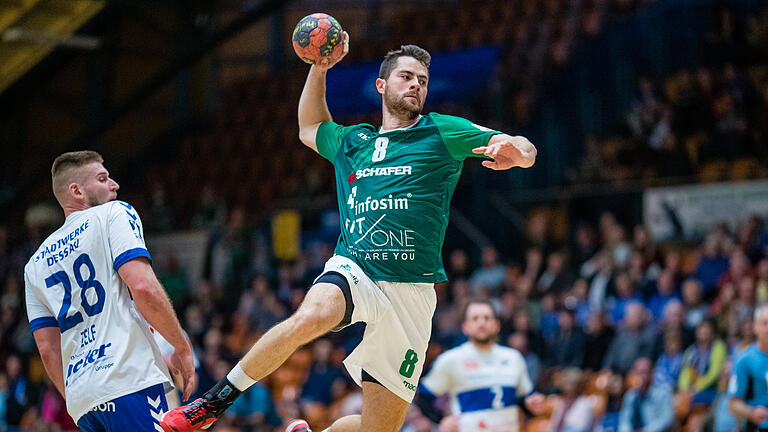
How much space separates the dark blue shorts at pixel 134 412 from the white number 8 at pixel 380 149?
6.26ft

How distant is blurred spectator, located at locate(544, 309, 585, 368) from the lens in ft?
43.5

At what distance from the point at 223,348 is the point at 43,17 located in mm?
6789

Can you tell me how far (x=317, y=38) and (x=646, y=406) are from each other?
7379mm

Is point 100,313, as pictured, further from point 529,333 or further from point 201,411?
point 529,333

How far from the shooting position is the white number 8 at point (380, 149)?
20.1ft

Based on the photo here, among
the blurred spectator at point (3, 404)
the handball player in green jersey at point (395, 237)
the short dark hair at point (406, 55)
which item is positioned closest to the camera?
the handball player in green jersey at point (395, 237)

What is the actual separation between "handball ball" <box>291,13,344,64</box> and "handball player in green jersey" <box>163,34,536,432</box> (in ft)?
1.30

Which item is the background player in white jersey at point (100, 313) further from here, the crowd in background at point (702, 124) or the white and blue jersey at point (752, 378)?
the crowd in background at point (702, 124)

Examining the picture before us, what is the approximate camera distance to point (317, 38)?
6191 millimetres

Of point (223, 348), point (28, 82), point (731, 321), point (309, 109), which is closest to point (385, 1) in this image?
point (28, 82)

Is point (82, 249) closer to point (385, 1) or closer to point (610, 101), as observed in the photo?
point (610, 101)

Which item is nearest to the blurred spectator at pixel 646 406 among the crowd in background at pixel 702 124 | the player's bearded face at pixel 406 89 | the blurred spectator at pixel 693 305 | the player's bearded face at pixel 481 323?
the blurred spectator at pixel 693 305

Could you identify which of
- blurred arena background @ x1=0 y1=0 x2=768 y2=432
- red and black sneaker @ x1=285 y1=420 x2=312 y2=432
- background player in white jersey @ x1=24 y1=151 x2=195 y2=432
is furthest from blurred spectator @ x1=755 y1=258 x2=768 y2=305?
background player in white jersey @ x1=24 y1=151 x2=195 y2=432

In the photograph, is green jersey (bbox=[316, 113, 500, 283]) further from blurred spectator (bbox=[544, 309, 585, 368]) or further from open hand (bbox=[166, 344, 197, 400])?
blurred spectator (bbox=[544, 309, 585, 368])
